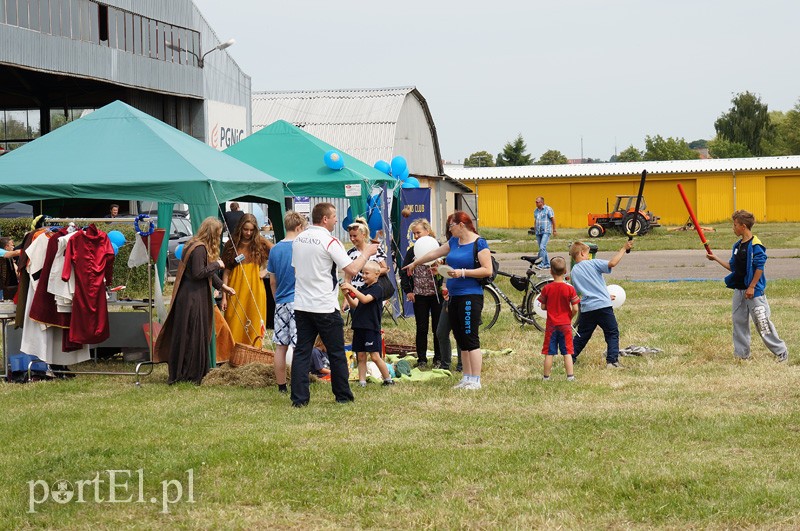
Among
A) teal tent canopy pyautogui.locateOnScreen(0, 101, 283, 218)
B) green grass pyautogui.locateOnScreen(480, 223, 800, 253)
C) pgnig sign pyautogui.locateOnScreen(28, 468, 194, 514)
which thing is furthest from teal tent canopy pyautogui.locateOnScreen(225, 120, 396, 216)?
green grass pyautogui.locateOnScreen(480, 223, 800, 253)

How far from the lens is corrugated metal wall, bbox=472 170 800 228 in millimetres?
54750

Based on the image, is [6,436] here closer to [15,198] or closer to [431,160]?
[15,198]

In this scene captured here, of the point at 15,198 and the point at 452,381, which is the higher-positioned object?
the point at 15,198

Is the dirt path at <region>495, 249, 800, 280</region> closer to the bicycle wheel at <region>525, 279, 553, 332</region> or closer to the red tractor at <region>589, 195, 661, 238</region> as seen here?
the bicycle wheel at <region>525, 279, 553, 332</region>

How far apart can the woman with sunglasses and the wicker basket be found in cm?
231

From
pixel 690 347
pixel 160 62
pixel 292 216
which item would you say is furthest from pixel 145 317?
pixel 160 62

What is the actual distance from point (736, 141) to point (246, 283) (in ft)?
320

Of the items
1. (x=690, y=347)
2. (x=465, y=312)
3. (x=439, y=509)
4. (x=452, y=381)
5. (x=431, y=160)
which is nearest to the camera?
(x=439, y=509)

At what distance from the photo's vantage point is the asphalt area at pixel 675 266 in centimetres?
2266

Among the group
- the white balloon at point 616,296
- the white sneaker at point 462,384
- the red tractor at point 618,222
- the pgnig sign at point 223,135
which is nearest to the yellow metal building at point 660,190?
the red tractor at point 618,222

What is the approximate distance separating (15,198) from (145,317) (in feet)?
6.03

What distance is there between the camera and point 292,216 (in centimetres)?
1013

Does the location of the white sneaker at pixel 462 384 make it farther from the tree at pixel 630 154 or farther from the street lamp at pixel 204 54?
the tree at pixel 630 154

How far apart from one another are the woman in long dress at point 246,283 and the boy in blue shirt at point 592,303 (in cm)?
355
